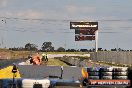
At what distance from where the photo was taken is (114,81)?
24.5 metres

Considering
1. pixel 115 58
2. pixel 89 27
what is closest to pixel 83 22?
pixel 89 27

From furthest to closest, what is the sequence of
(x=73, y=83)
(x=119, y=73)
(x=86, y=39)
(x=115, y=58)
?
(x=86, y=39) → (x=115, y=58) → (x=119, y=73) → (x=73, y=83)

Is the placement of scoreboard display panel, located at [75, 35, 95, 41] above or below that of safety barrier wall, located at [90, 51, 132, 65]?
above

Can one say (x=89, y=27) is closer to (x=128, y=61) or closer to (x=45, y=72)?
(x=128, y=61)

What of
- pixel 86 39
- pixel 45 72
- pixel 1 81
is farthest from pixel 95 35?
pixel 1 81

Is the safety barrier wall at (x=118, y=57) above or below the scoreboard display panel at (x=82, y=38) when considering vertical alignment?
below

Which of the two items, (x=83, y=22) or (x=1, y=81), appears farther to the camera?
(x=83, y=22)

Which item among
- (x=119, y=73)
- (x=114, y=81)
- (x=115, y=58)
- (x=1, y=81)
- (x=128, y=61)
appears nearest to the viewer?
(x=1, y=81)

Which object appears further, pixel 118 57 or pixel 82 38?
pixel 82 38

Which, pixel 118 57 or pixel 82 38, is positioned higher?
pixel 82 38

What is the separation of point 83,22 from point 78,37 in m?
5.98

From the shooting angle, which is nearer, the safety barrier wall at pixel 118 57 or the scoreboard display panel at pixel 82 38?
the safety barrier wall at pixel 118 57

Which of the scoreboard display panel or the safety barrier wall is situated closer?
the safety barrier wall

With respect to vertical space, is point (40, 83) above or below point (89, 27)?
below
